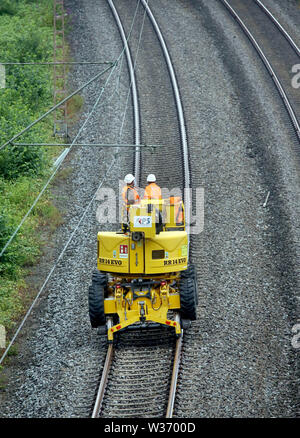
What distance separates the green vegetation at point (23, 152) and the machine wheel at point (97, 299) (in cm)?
248

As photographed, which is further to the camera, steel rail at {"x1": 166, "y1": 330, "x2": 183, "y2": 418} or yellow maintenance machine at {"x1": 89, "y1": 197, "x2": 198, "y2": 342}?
yellow maintenance machine at {"x1": 89, "y1": 197, "x2": 198, "y2": 342}

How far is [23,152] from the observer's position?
2205cm

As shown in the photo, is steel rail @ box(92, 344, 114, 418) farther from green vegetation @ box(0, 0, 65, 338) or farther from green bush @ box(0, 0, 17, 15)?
green bush @ box(0, 0, 17, 15)

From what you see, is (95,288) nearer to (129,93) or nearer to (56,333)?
(56,333)

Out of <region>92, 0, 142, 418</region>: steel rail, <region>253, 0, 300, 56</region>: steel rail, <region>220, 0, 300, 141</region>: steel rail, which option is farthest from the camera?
<region>253, 0, 300, 56</region>: steel rail

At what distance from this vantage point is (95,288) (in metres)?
14.1

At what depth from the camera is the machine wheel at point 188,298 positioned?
1409 cm

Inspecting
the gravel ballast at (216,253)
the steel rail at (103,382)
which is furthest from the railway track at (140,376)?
the gravel ballast at (216,253)

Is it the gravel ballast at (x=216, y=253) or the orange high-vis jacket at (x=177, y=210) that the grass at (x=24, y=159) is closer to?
the gravel ballast at (x=216, y=253)

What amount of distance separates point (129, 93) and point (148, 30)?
18.8ft

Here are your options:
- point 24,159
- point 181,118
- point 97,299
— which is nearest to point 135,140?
point 181,118

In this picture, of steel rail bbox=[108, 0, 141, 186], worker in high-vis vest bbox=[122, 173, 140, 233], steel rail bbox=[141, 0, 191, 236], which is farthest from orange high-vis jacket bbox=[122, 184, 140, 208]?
steel rail bbox=[108, 0, 141, 186]

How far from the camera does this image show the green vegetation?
17500mm
